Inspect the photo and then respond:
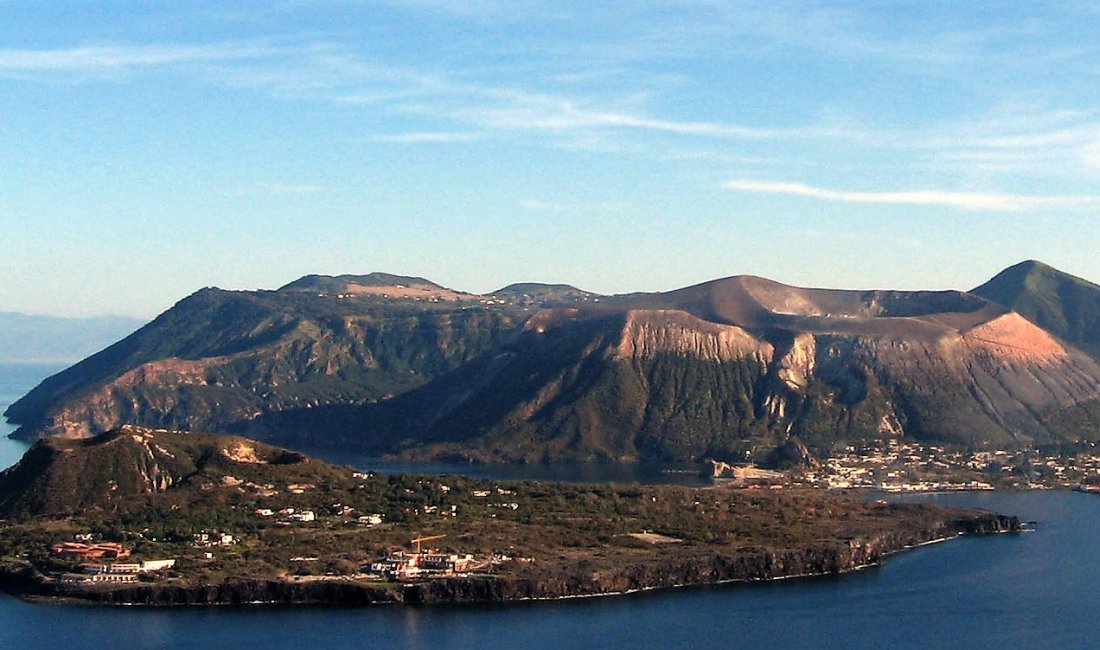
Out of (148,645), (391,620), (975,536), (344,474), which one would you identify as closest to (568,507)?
(344,474)

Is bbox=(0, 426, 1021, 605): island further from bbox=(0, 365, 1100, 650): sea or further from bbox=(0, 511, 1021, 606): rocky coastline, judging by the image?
bbox=(0, 365, 1100, 650): sea

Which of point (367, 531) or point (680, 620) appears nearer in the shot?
point (680, 620)

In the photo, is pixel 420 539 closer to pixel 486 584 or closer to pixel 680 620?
pixel 486 584

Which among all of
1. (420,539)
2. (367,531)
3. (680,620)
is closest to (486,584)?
(680,620)

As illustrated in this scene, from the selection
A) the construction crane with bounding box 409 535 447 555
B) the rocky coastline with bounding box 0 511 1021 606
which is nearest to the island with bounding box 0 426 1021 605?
the rocky coastline with bounding box 0 511 1021 606

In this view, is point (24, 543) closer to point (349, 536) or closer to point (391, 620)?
point (349, 536)

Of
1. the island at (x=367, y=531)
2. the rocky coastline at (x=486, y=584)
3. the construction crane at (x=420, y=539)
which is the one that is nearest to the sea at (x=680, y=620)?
the rocky coastline at (x=486, y=584)

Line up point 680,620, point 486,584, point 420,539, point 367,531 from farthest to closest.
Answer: point 367,531 → point 420,539 → point 486,584 → point 680,620

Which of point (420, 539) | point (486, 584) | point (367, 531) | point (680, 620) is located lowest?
point (680, 620)
